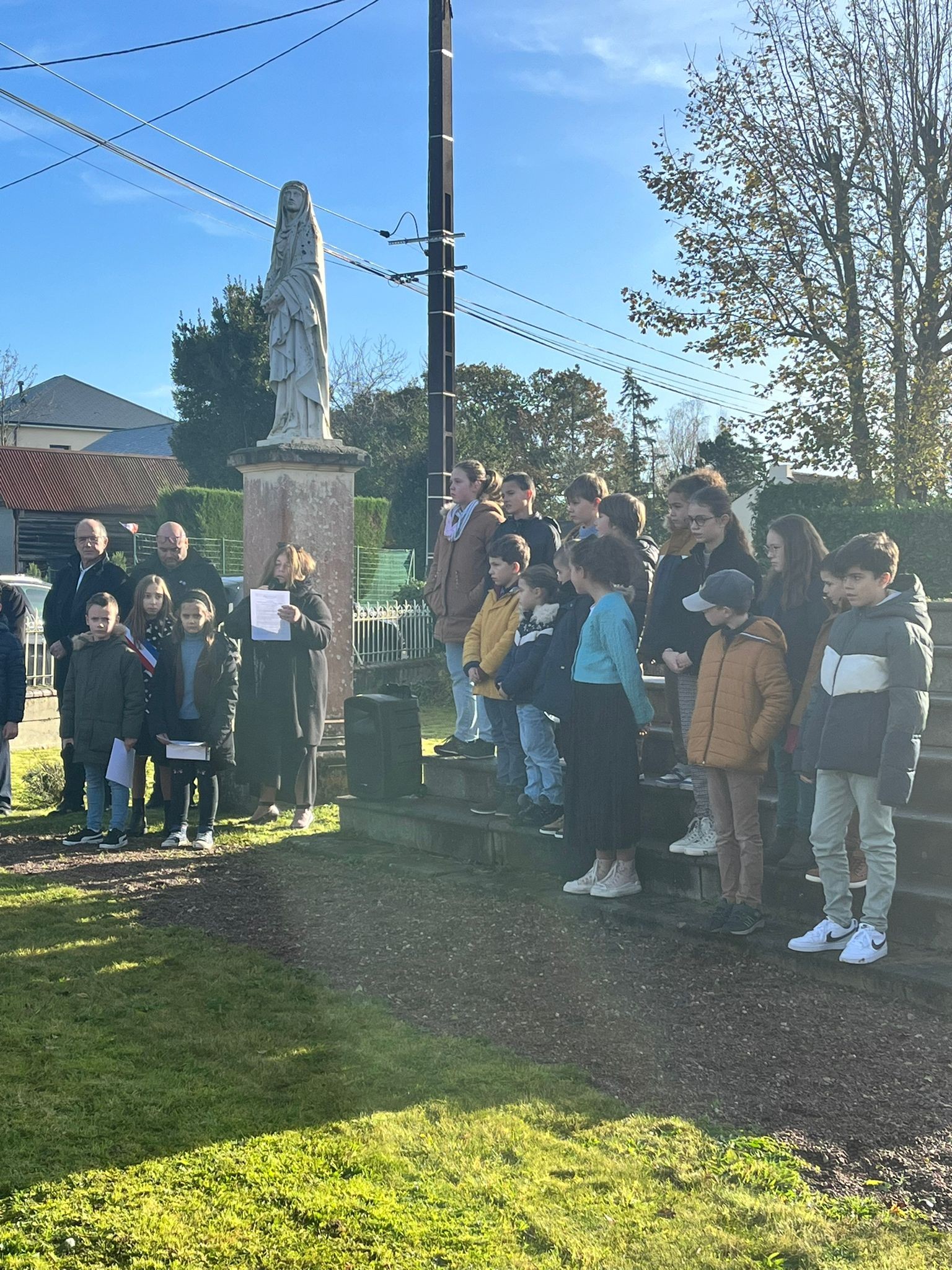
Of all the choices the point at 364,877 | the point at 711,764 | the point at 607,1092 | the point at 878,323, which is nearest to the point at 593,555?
the point at 711,764

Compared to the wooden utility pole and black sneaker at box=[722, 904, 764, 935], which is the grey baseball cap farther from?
the wooden utility pole

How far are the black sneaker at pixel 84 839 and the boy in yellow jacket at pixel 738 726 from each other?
4.25 m

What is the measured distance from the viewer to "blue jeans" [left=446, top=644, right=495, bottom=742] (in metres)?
8.48

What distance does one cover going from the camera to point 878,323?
18.3 m

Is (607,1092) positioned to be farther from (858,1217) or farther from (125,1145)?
(125,1145)

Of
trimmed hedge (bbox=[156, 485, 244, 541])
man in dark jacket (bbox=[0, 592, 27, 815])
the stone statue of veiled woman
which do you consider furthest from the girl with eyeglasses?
trimmed hedge (bbox=[156, 485, 244, 541])

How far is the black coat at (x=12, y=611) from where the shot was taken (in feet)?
29.3

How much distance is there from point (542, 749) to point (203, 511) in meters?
21.4

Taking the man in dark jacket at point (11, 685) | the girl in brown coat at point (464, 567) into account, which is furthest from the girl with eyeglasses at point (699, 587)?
the man in dark jacket at point (11, 685)

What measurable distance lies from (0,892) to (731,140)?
646 inches

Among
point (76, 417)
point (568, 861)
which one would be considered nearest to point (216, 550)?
point (568, 861)

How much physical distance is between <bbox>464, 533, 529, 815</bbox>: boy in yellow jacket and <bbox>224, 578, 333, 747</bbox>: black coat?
149cm

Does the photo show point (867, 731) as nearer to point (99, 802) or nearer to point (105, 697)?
point (105, 697)

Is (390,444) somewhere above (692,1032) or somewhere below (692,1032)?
above
